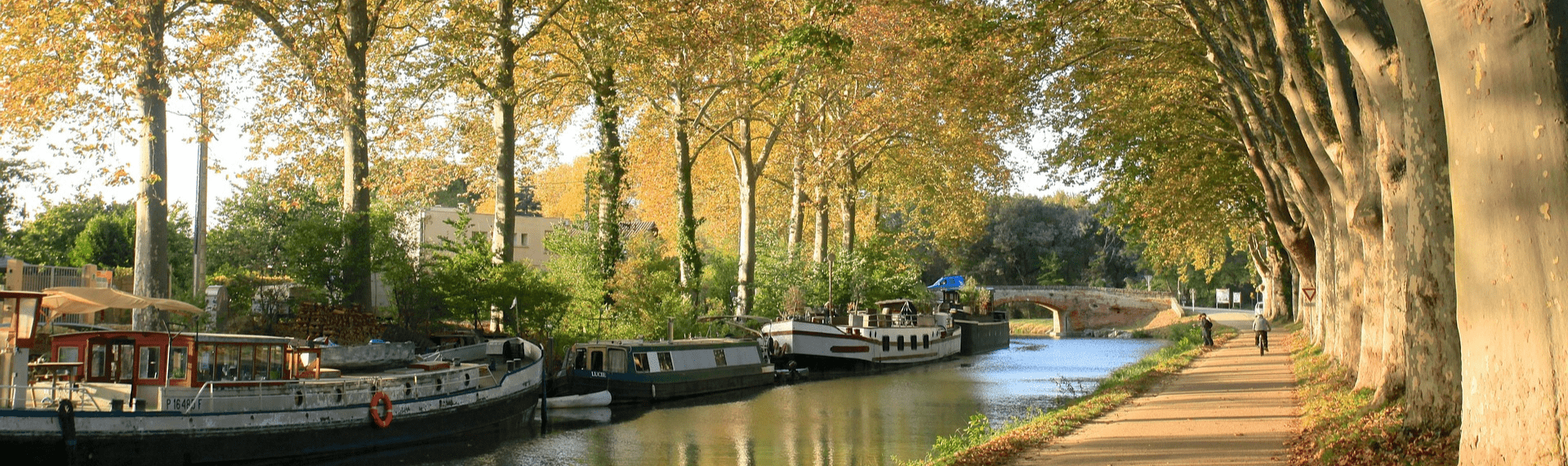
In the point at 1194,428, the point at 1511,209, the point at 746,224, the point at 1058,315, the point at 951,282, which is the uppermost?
the point at 746,224

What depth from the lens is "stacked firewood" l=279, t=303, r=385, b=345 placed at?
28250 mm

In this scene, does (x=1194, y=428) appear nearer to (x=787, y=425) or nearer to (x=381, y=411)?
(x=787, y=425)

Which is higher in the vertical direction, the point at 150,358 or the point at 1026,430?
the point at 150,358

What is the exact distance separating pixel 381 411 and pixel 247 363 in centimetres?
253

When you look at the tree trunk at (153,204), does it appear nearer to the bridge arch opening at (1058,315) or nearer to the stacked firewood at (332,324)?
the stacked firewood at (332,324)

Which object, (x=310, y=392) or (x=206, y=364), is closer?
(x=206, y=364)

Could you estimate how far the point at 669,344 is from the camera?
32219 mm

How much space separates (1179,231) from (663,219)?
859 inches

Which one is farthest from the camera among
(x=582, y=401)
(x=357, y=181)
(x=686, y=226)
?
(x=686, y=226)

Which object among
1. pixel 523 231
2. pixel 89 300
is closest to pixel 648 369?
pixel 89 300

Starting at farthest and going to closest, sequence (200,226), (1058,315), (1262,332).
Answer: (1058,315) < (1262,332) < (200,226)

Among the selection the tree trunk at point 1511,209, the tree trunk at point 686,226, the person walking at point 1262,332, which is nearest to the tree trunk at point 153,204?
the tree trunk at point 686,226

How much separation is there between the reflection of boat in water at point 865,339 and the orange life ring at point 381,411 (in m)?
21.2

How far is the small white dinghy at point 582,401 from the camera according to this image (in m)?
29.6
